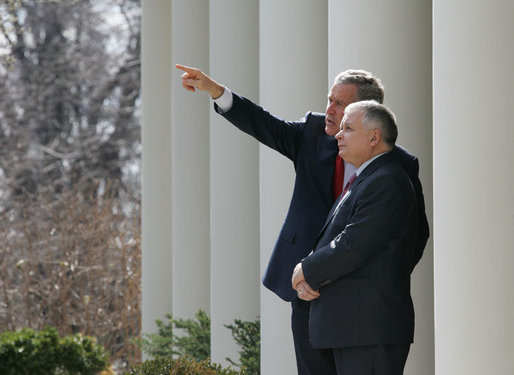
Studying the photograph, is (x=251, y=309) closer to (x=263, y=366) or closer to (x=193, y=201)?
(x=263, y=366)

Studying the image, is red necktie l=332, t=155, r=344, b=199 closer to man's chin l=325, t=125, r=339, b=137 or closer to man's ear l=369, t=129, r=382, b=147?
man's chin l=325, t=125, r=339, b=137

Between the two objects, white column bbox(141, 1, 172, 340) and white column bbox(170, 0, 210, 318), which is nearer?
white column bbox(170, 0, 210, 318)

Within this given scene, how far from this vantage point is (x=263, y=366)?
747 cm

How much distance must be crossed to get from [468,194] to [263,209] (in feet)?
12.3

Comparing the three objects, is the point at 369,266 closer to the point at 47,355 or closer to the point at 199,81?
the point at 199,81

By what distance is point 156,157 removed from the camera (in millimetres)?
14469

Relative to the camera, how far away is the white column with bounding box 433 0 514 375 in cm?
395

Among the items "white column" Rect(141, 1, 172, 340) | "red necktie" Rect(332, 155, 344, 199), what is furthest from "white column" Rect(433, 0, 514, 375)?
"white column" Rect(141, 1, 172, 340)

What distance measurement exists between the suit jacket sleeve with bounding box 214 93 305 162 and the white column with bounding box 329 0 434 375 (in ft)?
A: 3.03

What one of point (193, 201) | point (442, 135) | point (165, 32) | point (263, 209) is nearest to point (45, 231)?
point (165, 32)

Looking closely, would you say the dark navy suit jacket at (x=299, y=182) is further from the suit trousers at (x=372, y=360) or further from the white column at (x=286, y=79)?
the white column at (x=286, y=79)

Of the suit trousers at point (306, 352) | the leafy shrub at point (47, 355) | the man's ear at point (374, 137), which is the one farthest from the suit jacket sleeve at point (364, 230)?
the leafy shrub at point (47, 355)

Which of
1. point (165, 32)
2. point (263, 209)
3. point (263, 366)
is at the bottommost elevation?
point (263, 366)

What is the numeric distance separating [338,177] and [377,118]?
754 mm
